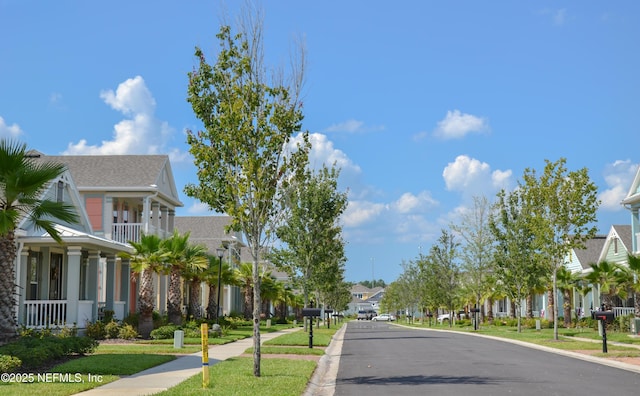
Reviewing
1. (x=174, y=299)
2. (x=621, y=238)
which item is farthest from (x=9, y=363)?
(x=621, y=238)

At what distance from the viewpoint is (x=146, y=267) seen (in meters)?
30.2

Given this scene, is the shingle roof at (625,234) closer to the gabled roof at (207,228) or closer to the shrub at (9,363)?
the gabled roof at (207,228)

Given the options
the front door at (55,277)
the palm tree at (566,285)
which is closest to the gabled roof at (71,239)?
the front door at (55,277)

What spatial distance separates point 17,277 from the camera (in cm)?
2655

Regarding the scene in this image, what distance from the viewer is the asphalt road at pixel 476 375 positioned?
1485 cm

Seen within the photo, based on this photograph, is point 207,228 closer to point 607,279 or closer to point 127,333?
point 607,279

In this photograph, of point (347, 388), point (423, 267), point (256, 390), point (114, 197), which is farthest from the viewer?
point (423, 267)

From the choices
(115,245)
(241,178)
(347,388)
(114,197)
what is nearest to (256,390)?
(347,388)

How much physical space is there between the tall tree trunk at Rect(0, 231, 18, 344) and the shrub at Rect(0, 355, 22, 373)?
1802 mm

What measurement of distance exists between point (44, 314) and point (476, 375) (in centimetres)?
1716

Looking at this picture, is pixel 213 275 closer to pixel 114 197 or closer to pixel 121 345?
pixel 114 197

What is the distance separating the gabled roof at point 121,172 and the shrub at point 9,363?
73.6 feet

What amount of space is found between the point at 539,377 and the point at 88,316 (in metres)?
18.5

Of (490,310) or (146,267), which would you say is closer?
(146,267)
